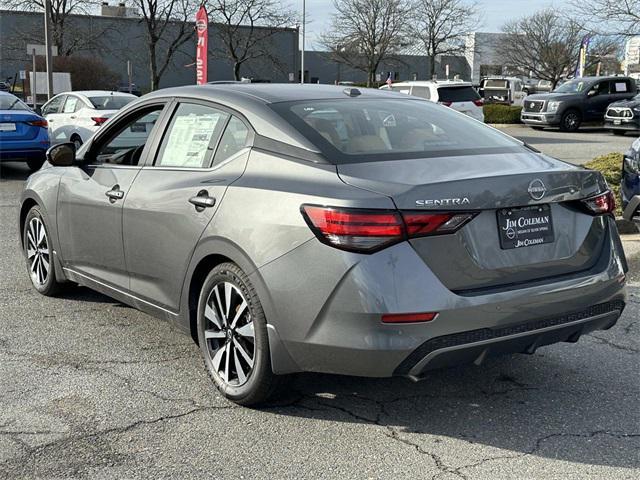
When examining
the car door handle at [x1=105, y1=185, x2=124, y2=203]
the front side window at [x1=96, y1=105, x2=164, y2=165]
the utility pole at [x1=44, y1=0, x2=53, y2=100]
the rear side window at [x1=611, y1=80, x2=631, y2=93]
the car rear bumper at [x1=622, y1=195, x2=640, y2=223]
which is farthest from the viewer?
the rear side window at [x1=611, y1=80, x2=631, y2=93]

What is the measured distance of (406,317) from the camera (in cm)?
321

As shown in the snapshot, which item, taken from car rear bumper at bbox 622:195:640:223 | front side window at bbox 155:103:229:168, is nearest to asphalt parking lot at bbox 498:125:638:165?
car rear bumper at bbox 622:195:640:223

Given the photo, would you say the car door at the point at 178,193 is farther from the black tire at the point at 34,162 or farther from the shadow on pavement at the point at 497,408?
the black tire at the point at 34,162

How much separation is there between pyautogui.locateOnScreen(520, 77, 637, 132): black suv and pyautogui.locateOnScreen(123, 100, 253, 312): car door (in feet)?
79.5

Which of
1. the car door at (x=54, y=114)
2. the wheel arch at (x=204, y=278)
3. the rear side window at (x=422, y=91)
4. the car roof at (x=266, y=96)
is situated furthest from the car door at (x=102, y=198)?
the rear side window at (x=422, y=91)

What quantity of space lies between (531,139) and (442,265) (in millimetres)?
21556

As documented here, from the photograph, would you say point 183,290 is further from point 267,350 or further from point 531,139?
point 531,139

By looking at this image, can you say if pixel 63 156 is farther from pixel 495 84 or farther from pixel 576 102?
pixel 495 84

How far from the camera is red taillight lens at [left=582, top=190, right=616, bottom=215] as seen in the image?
12.3ft

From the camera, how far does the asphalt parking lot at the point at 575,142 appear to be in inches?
739

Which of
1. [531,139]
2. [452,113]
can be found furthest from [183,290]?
[531,139]

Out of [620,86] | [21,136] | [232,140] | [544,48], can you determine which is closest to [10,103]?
[21,136]

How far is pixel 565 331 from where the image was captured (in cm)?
363

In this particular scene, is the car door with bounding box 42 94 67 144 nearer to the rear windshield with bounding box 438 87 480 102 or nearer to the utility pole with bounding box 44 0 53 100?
the utility pole with bounding box 44 0 53 100
